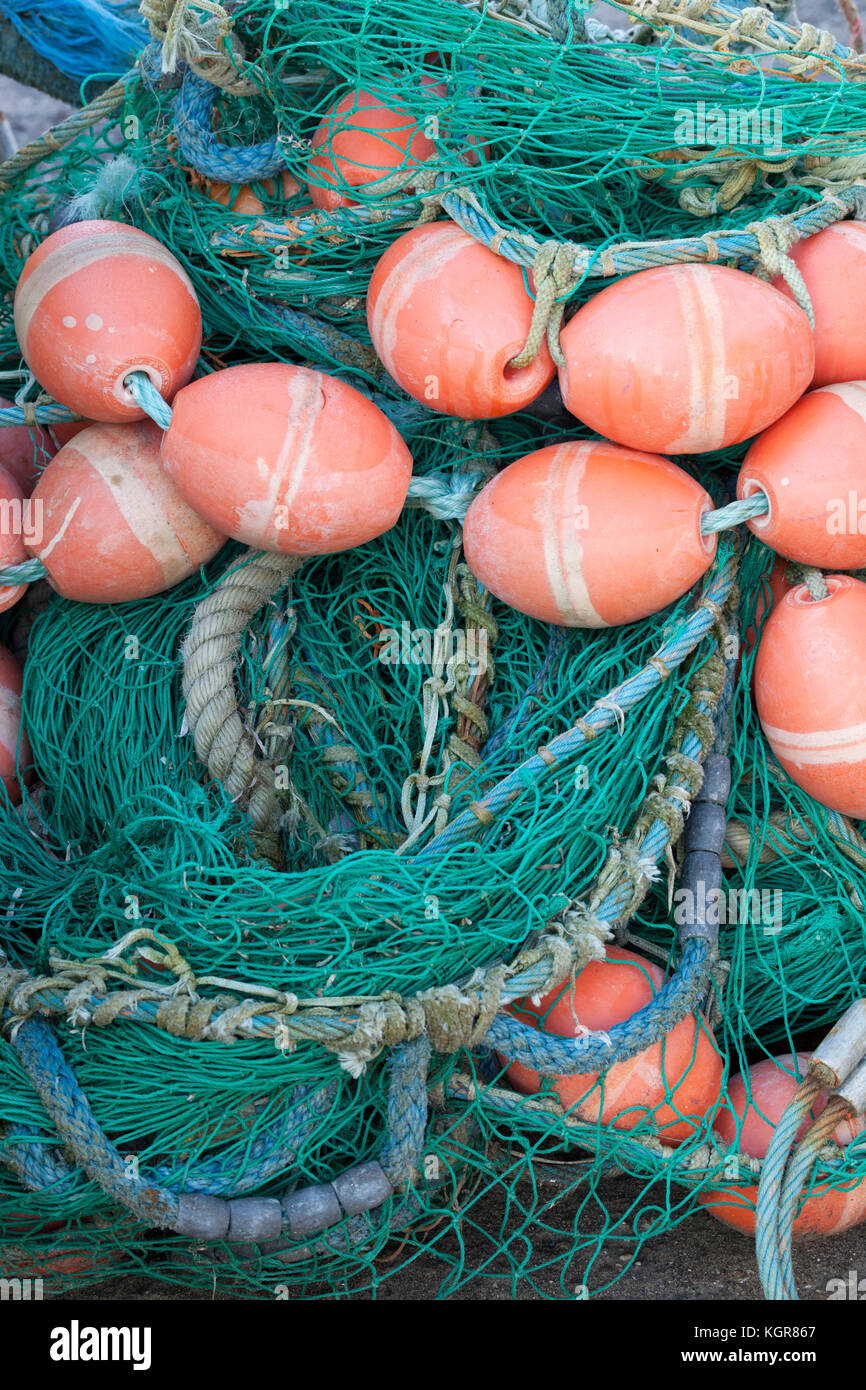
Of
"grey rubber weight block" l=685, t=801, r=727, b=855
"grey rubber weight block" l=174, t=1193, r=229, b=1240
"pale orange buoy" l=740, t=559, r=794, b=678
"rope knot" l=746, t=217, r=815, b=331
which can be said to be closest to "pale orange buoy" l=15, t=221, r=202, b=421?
"rope knot" l=746, t=217, r=815, b=331

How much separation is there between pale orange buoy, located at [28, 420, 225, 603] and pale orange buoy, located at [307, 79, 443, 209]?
59 centimetres

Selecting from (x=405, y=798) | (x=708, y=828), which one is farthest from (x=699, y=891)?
(x=405, y=798)

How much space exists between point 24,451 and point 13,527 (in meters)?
0.41

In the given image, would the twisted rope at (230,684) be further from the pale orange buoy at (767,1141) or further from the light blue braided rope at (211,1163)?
the pale orange buoy at (767,1141)

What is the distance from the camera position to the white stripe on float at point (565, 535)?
90.2 inches

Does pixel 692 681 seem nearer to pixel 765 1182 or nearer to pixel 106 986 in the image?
pixel 765 1182

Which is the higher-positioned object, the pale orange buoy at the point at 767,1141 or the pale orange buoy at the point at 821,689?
the pale orange buoy at the point at 821,689

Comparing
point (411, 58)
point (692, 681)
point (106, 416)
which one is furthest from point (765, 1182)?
point (411, 58)

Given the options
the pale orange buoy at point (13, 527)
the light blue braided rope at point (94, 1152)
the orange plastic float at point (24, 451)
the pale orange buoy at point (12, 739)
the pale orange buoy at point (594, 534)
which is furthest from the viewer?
the orange plastic float at point (24, 451)

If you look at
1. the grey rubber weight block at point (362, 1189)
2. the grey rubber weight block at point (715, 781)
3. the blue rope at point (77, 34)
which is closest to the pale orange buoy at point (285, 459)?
the grey rubber weight block at point (715, 781)

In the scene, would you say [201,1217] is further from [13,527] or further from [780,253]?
[780,253]

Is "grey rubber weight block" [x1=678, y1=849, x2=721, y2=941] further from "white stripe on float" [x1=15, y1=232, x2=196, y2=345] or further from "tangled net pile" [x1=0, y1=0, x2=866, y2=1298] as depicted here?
"white stripe on float" [x1=15, y1=232, x2=196, y2=345]

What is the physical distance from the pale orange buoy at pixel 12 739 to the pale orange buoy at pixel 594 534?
3.46 ft

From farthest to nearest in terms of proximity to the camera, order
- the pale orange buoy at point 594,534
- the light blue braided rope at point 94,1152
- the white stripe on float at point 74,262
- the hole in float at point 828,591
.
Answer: the white stripe on float at point 74,262, the hole in float at point 828,591, the pale orange buoy at point 594,534, the light blue braided rope at point 94,1152
